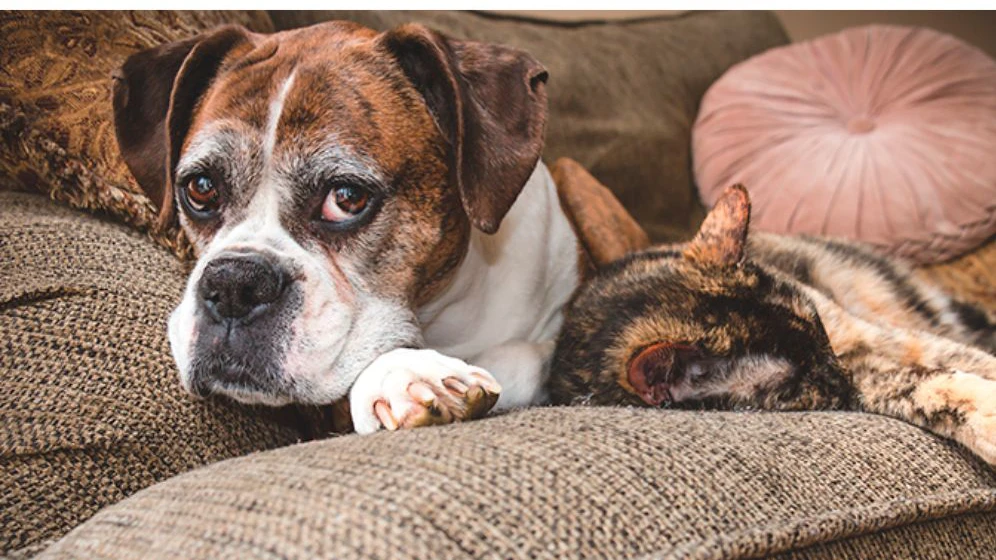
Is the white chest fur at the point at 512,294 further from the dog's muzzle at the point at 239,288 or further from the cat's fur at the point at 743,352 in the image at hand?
the dog's muzzle at the point at 239,288

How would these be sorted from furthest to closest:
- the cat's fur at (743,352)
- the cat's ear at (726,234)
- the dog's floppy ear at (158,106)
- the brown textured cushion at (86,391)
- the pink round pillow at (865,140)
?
1. the pink round pillow at (865,140)
2. the cat's ear at (726,234)
3. the dog's floppy ear at (158,106)
4. the cat's fur at (743,352)
5. the brown textured cushion at (86,391)

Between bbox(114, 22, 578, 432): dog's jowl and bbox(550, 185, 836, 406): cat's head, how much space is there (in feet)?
0.59

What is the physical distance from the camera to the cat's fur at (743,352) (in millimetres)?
1499

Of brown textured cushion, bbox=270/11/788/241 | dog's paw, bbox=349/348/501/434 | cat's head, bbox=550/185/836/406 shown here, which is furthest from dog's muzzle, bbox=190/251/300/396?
brown textured cushion, bbox=270/11/788/241

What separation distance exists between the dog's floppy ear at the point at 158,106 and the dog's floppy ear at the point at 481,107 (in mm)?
382

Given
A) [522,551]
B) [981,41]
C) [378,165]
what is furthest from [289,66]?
[981,41]

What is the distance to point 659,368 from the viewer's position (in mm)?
1548

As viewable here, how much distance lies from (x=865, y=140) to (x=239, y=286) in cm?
254

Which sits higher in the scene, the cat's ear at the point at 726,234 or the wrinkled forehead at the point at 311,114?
the wrinkled forehead at the point at 311,114

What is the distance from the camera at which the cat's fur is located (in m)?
1.50

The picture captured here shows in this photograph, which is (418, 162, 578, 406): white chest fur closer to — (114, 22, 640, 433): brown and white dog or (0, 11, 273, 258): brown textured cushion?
(114, 22, 640, 433): brown and white dog

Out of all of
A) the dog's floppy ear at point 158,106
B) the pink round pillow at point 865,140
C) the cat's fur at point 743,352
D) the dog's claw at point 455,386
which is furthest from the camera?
the pink round pillow at point 865,140

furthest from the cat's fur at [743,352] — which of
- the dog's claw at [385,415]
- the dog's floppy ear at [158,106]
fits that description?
the dog's floppy ear at [158,106]

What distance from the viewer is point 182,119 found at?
1.71 m
